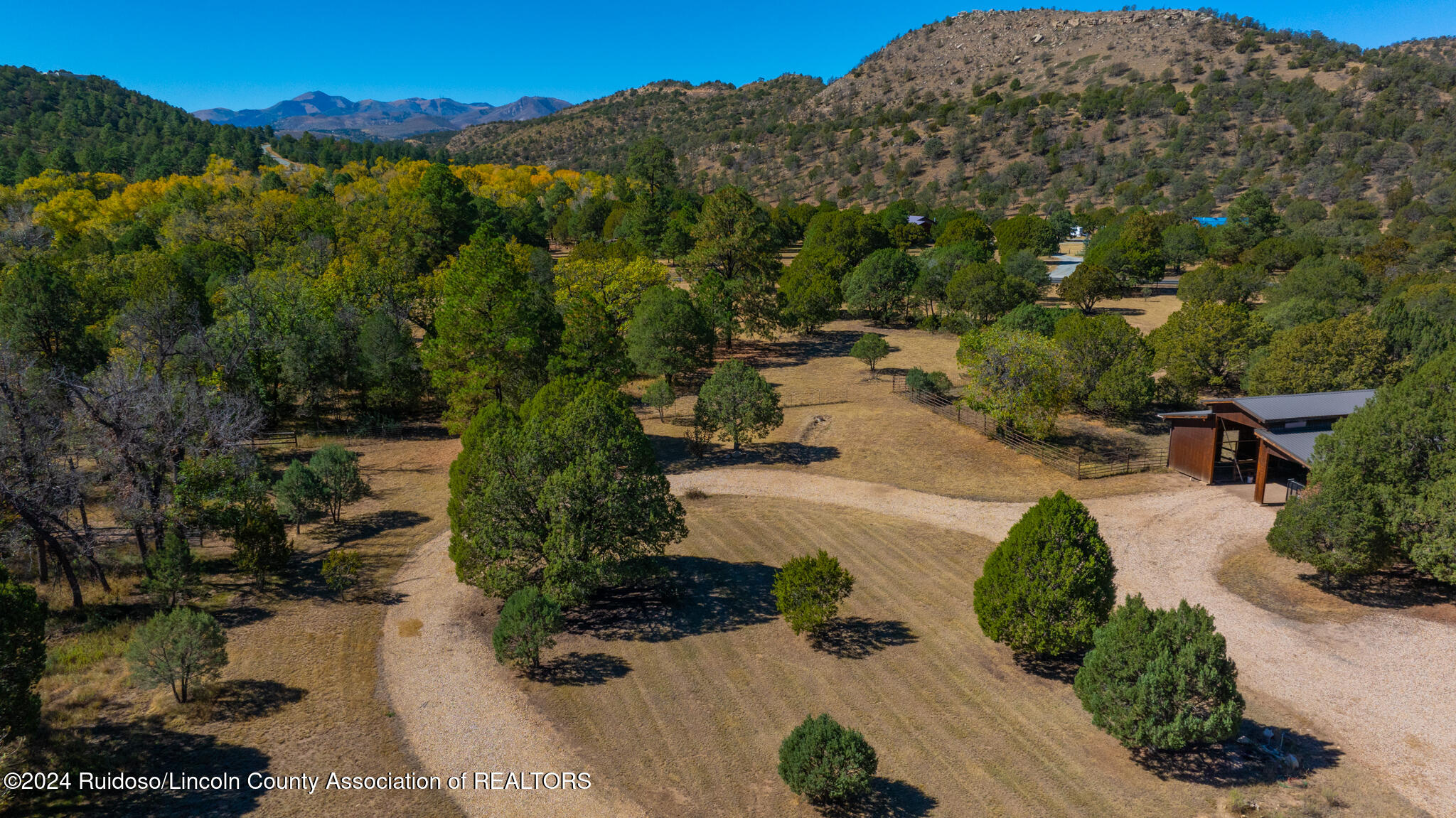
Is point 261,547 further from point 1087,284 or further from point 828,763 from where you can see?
point 1087,284

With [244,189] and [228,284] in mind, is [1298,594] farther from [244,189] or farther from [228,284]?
[244,189]

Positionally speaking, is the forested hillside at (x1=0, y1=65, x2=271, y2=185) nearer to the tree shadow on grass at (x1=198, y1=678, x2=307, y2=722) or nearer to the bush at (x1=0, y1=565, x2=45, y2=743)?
the bush at (x1=0, y1=565, x2=45, y2=743)

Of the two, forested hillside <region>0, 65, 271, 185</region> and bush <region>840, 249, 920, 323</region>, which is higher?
forested hillside <region>0, 65, 271, 185</region>

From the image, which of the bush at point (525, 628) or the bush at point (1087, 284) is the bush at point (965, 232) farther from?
the bush at point (525, 628)

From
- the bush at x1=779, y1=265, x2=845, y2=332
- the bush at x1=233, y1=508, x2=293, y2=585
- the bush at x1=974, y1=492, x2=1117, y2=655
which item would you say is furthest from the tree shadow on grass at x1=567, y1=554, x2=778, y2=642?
the bush at x1=779, y1=265, x2=845, y2=332

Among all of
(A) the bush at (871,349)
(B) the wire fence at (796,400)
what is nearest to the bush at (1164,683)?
(B) the wire fence at (796,400)

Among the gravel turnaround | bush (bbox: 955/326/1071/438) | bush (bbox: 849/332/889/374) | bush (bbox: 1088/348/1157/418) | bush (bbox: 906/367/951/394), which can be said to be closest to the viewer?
the gravel turnaround

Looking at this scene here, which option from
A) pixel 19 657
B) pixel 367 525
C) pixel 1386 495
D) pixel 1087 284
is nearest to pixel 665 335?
pixel 367 525
